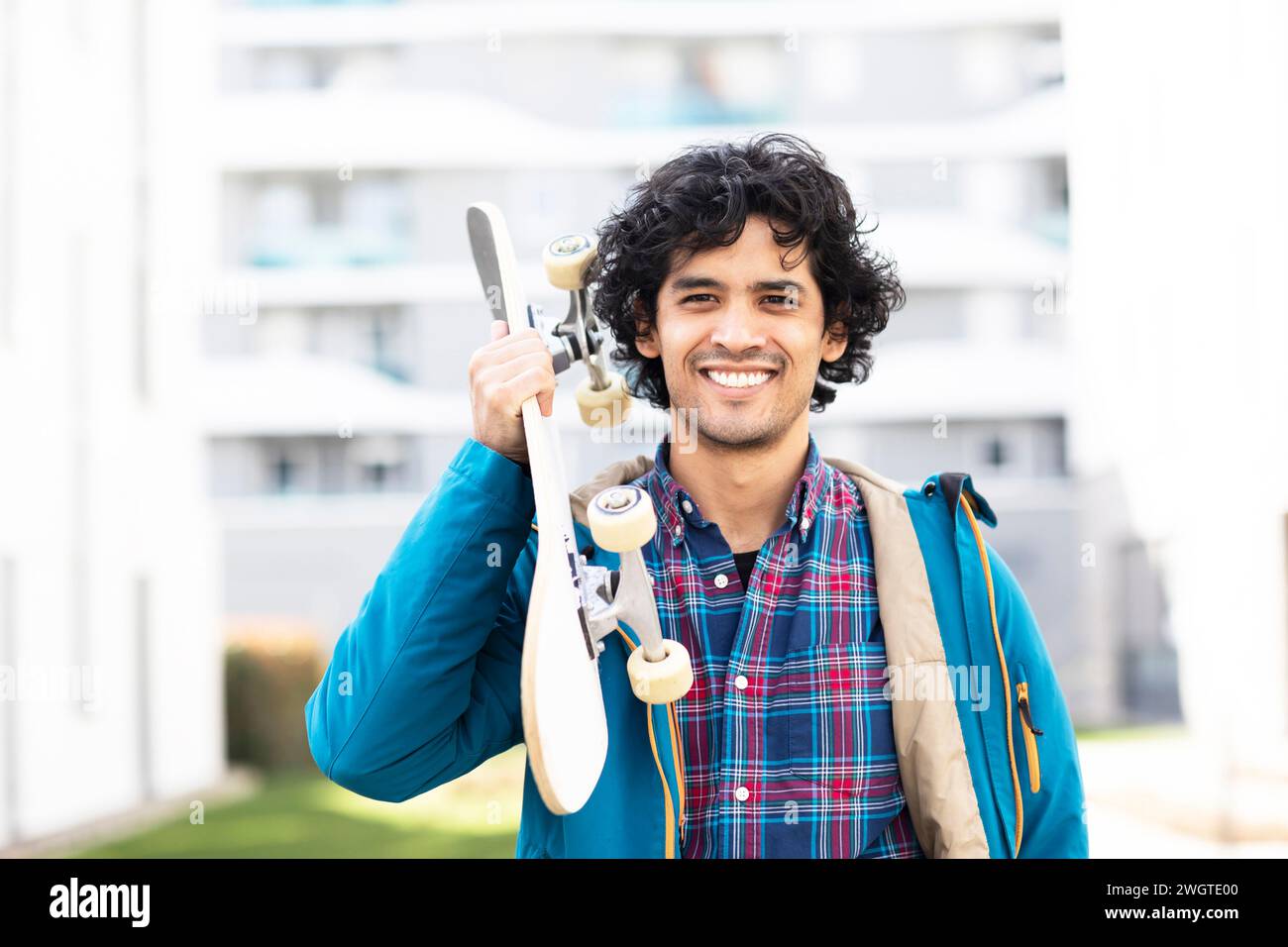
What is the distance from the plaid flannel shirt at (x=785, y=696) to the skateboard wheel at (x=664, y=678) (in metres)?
0.15

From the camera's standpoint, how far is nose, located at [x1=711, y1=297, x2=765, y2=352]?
1364 mm

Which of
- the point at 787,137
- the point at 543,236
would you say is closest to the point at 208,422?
the point at 543,236

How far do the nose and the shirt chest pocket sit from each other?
0.37 m

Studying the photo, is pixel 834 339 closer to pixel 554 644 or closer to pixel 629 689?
pixel 629 689

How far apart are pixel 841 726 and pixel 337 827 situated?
7478mm


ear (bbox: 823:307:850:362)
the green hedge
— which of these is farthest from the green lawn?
ear (bbox: 823:307:850:362)

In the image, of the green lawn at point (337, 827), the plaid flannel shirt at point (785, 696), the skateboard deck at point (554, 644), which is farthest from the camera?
the green lawn at point (337, 827)

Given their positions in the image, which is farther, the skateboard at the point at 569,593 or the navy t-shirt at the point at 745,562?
the navy t-shirt at the point at 745,562

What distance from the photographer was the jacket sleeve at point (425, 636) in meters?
1.22

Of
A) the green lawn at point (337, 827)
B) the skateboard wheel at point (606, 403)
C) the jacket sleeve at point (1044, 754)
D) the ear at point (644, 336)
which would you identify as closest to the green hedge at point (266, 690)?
the green lawn at point (337, 827)

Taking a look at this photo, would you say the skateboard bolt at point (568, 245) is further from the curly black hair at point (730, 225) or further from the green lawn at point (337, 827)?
the green lawn at point (337, 827)

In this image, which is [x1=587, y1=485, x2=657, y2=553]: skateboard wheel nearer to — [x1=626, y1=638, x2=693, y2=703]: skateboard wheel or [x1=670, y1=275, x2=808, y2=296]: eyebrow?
[x1=626, y1=638, x2=693, y2=703]: skateboard wheel

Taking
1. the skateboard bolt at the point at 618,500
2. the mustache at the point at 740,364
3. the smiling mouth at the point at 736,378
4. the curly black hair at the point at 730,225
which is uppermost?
the curly black hair at the point at 730,225
